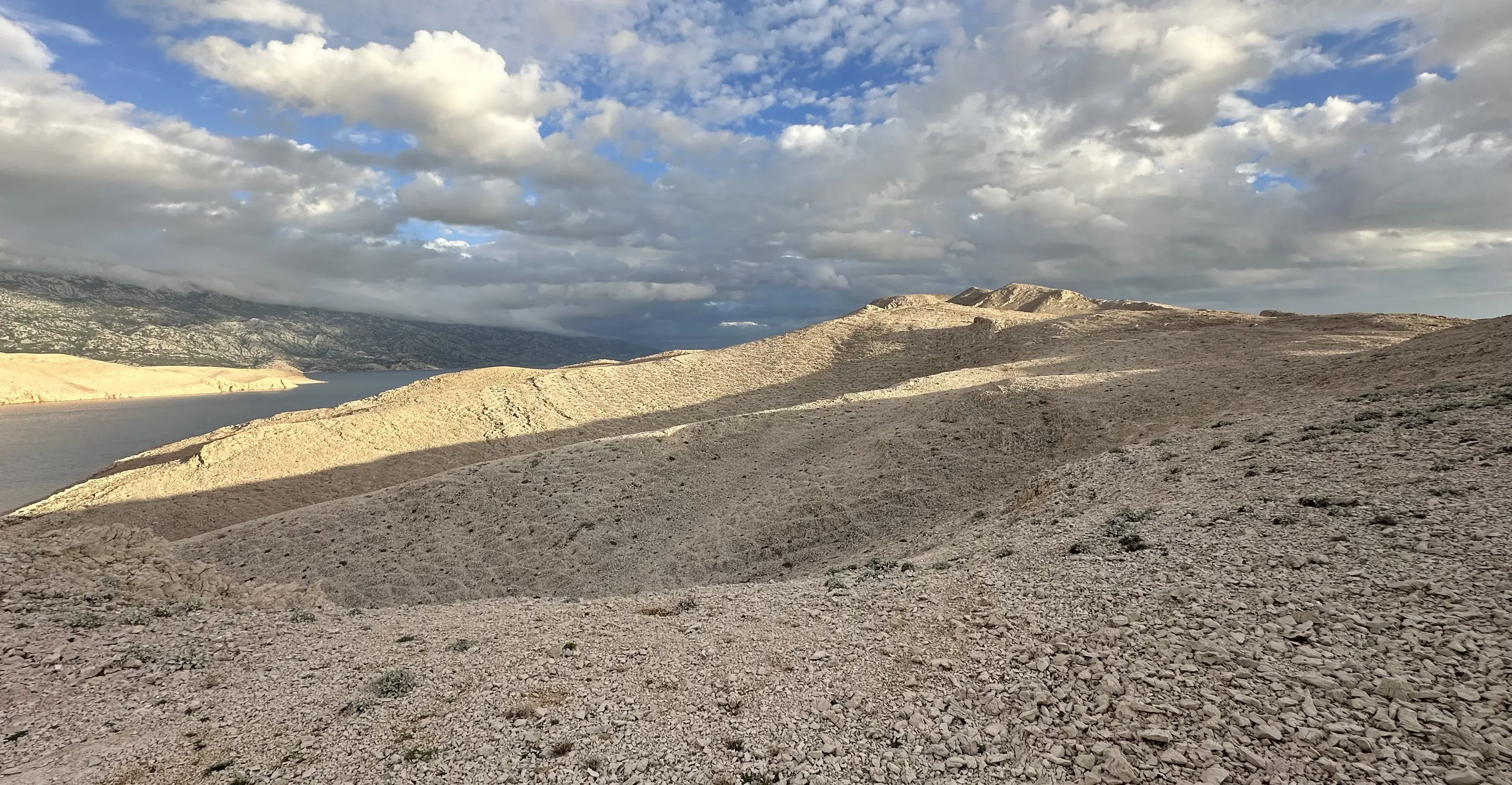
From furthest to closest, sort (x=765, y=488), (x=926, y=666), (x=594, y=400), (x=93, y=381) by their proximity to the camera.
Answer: (x=93, y=381)
(x=594, y=400)
(x=765, y=488)
(x=926, y=666)

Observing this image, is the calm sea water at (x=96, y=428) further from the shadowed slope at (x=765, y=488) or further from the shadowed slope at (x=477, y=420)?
the shadowed slope at (x=765, y=488)

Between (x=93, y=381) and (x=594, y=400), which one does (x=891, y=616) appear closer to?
(x=594, y=400)

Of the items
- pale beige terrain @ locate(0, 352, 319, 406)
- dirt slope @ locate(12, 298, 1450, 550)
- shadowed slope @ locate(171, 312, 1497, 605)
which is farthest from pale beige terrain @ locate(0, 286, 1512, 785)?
pale beige terrain @ locate(0, 352, 319, 406)

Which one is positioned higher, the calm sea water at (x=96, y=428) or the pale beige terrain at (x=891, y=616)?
the pale beige terrain at (x=891, y=616)

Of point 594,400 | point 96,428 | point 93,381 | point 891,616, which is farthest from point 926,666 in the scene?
point 93,381

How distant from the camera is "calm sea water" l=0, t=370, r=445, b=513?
54.3 m

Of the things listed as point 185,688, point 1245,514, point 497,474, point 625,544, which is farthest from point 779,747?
point 497,474

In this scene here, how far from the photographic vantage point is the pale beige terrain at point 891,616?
5414mm

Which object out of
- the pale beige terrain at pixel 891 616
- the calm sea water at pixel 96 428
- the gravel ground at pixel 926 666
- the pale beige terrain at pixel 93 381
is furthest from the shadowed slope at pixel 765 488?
the pale beige terrain at pixel 93 381

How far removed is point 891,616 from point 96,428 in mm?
126042

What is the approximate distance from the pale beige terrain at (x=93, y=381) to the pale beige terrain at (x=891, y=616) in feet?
497

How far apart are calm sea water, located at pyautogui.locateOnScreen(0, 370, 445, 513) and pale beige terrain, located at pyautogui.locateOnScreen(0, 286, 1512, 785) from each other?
4959cm

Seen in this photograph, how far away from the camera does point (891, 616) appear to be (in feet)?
28.1

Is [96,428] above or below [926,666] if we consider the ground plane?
below
